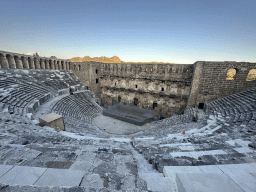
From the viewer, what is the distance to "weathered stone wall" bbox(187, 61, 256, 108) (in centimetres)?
1106

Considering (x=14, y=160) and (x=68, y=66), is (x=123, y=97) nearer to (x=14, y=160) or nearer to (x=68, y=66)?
(x=68, y=66)

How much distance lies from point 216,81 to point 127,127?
1082 centimetres

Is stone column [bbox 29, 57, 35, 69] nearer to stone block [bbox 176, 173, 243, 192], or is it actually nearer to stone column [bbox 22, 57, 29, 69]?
stone column [bbox 22, 57, 29, 69]

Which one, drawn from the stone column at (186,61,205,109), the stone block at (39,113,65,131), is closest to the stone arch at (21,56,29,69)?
the stone block at (39,113,65,131)

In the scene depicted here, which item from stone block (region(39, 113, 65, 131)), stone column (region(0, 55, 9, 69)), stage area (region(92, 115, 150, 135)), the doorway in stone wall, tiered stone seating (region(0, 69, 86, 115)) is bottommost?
stage area (region(92, 115, 150, 135))

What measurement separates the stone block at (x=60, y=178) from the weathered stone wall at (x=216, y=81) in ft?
45.9

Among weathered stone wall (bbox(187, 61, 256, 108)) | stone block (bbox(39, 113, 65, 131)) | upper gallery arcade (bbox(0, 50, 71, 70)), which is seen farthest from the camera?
upper gallery arcade (bbox(0, 50, 71, 70))

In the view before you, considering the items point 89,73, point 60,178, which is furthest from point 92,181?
point 89,73

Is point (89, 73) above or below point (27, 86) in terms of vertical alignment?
above

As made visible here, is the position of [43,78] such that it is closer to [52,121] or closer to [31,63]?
[31,63]

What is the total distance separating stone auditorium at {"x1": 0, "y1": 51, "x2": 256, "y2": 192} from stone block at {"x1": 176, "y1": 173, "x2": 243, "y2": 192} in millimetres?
12

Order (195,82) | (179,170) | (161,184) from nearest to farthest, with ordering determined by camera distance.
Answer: (161,184)
(179,170)
(195,82)

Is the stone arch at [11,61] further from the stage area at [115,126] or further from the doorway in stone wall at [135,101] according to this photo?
the doorway in stone wall at [135,101]

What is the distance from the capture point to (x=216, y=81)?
1176cm
